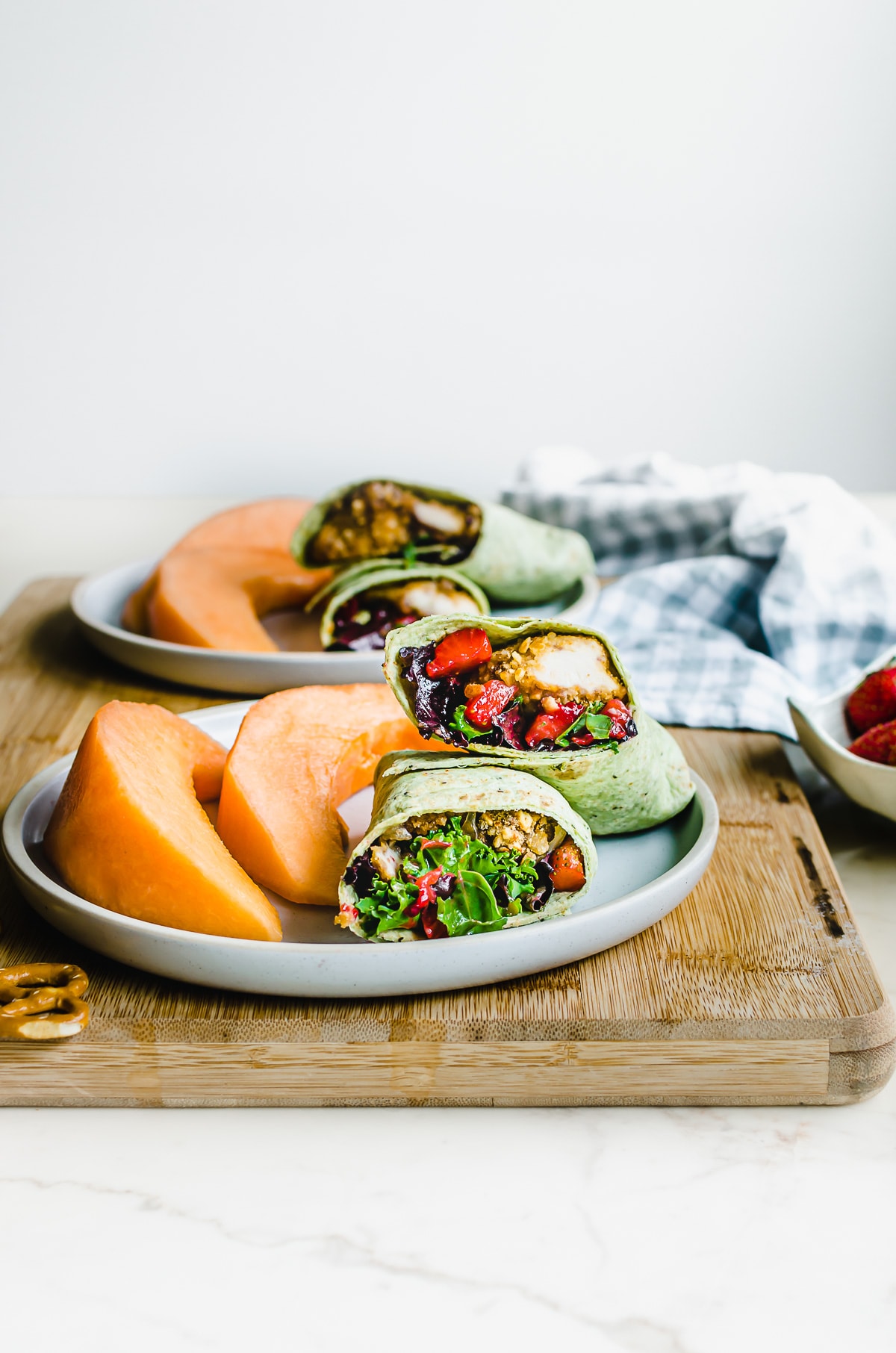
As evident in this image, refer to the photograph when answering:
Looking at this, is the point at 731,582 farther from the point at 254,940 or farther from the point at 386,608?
the point at 254,940

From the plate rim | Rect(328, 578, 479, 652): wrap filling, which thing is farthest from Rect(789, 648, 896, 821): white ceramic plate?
Rect(328, 578, 479, 652): wrap filling

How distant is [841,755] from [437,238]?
1592mm

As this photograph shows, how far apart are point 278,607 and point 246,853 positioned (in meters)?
0.79

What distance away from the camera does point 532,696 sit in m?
1.02

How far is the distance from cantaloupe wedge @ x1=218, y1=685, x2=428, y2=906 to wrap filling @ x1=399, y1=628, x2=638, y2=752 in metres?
0.13

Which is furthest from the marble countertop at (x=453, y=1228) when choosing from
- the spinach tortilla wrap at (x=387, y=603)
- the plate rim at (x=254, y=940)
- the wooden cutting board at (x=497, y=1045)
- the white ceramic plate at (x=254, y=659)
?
the spinach tortilla wrap at (x=387, y=603)

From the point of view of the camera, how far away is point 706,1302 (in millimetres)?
683

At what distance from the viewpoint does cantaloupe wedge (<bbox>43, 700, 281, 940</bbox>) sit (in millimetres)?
891

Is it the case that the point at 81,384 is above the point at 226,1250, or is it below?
above

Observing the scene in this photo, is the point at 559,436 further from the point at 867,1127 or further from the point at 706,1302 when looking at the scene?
the point at 706,1302

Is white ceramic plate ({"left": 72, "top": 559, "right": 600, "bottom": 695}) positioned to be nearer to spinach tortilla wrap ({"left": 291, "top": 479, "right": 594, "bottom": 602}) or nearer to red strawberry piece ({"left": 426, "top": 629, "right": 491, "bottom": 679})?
spinach tortilla wrap ({"left": 291, "top": 479, "right": 594, "bottom": 602})

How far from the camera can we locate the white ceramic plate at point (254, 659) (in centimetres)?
146

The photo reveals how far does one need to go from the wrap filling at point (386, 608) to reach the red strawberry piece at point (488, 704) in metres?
0.53

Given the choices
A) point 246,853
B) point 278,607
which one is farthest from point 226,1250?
point 278,607
